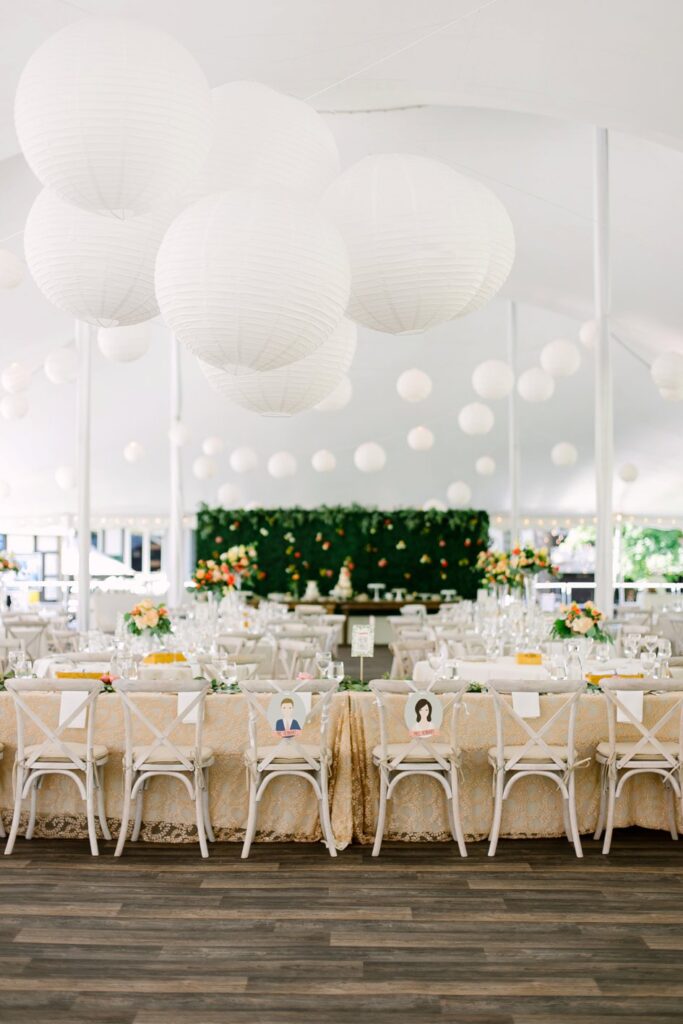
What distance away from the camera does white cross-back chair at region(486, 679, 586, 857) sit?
18.3 ft

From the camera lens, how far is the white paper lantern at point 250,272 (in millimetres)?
3287

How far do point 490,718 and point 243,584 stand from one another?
39.6 ft

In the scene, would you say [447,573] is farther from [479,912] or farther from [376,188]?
[376,188]

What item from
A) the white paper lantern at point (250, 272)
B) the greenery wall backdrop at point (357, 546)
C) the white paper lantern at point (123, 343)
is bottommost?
the greenery wall backdrop at point (357, 546)

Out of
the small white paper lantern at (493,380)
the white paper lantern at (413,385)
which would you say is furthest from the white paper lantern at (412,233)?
the white paper lantern at (413,385)

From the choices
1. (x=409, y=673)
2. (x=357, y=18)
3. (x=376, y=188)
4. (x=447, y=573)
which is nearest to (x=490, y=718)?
(x=376, y=188)

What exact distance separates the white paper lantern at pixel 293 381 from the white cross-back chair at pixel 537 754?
2.05m

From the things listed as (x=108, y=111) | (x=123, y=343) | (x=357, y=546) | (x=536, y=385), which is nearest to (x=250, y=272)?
(x=108, y=111)

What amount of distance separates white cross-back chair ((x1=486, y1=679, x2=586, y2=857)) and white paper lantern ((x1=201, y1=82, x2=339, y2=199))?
9.33 ft

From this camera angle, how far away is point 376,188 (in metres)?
3.63

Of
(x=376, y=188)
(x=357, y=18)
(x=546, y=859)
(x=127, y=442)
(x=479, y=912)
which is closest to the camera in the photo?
(x=376, y=188)

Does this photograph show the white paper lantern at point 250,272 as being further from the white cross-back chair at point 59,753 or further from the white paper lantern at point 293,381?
the white cross-back chair at point 59,753

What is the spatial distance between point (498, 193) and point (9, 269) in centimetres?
589

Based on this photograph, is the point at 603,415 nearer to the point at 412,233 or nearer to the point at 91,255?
the point at 412,233
